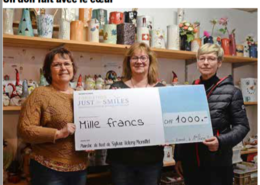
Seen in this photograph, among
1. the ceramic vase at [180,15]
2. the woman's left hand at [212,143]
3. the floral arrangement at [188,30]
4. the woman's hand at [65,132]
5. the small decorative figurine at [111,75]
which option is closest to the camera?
the woman's hand at [65,132]

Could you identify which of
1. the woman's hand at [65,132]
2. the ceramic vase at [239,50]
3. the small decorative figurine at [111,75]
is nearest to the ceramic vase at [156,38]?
the small decorative figurine at [111,75]

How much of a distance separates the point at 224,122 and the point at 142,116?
18.2 inches

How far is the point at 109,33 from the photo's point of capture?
239cm

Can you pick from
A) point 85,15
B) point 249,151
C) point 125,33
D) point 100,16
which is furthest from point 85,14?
point 249,151

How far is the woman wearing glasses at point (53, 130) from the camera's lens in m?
1.49

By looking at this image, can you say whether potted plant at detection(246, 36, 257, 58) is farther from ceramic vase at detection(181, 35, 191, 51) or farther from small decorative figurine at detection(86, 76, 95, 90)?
small decorative figurine at detection(86, 76, 95, 90)

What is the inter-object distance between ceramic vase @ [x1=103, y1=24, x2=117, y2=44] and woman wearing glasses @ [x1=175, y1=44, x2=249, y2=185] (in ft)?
2.80

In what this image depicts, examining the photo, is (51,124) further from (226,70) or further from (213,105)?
(226,70)

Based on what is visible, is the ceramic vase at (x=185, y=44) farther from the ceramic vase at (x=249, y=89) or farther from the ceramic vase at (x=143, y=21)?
the ceramic vase at (x=249, y=89)

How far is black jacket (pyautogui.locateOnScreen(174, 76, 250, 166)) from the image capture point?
168 centimetres

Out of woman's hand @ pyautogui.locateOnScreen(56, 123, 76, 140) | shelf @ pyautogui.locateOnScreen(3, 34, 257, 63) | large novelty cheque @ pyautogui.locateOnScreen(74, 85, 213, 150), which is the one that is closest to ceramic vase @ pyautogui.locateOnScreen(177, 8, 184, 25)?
shelf @ pyautogui.locateOnScreen(3, 34, 257, 63)

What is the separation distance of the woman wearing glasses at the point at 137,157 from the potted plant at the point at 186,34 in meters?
1.07

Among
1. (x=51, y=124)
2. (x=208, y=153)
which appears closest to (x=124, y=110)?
(x=51, y=124)

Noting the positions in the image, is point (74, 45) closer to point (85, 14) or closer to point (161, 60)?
point (85, 14)
